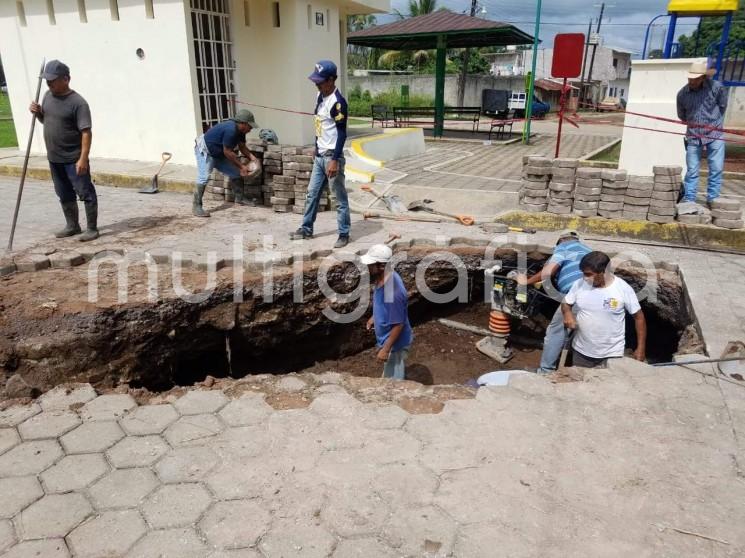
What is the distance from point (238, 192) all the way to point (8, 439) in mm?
5094

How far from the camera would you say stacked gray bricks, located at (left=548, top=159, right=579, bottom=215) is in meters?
6.56

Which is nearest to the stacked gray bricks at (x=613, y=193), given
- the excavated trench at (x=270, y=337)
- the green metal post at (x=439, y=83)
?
the excavated trench at (x=270, y=337)

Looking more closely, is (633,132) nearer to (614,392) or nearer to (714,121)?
(714,121)

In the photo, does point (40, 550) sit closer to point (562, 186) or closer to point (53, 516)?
point (53, 516)

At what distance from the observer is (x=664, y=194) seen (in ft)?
20.5

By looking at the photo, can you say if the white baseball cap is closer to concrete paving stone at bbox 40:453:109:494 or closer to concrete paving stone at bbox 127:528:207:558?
concrete paving stone at bbox 40:453:109:494

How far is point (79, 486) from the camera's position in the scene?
2529 millimetres

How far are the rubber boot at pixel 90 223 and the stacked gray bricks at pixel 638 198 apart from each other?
591 centimetres

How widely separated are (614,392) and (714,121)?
450 cm

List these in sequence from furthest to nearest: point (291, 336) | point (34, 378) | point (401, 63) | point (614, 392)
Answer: point (401, 63) < point (291, 336) < point (34, 378) < point (614, 392)

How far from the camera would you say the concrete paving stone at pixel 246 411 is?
9.91 feet

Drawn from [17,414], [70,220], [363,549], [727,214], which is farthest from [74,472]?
[727,214]

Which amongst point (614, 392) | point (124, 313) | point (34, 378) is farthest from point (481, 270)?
point (34, 378)

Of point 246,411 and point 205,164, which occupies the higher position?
point 205,164
